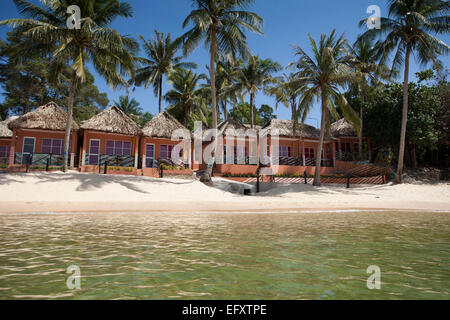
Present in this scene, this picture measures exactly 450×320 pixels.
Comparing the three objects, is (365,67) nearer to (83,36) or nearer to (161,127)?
(161,127)

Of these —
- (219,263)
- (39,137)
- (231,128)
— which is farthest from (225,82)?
(219,263)

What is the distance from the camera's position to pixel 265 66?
27.6 meters

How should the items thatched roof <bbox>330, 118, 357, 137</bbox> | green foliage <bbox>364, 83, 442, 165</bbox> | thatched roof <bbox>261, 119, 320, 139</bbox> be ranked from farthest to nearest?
1. thatched roof <bbox>330, 118, 357, 137</bbox>
2. thatched roof <bbox>261, 119, 320, 139</bbox>
3. green foliage <bbox>364, 83, 442, 165</bbox>

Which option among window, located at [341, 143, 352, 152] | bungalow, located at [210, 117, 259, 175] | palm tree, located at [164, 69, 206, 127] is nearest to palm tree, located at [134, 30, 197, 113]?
palm tree, located at [164, 69, 206, 127]

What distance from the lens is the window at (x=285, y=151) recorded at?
24.5 m

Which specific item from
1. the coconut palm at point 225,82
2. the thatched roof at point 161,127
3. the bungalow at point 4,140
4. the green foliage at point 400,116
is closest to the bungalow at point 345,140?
the green foliage at point 400,116

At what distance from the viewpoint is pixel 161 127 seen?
21000mm

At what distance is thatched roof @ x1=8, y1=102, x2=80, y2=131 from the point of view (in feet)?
58.9

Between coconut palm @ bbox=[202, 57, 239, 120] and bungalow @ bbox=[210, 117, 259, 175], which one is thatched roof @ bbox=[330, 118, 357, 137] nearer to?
bungalow @ bbox=[210, 117, 259, 175]

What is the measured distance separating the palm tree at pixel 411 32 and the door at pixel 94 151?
20720 millimetres

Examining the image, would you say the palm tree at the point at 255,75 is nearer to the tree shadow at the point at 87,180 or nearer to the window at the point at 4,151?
the tree shadow at the point at 87,180

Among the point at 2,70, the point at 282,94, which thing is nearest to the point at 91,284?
the point at 282,94

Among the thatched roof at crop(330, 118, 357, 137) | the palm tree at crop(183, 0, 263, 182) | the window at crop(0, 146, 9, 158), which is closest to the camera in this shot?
the palm tree at crop(183, 0, 263, 182)
